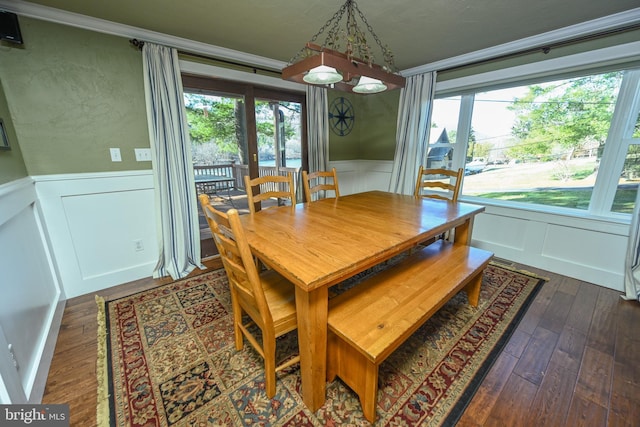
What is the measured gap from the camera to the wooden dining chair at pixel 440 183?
7.56 feet

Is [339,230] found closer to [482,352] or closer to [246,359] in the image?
[246,359]

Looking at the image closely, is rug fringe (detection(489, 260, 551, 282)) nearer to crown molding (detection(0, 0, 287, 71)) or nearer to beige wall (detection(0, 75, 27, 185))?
A: crown molding (detection(0, 0, 287, 71))

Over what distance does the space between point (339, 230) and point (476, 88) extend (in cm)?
→ 265

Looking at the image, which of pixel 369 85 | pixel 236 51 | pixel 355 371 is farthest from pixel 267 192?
pixel 236 51

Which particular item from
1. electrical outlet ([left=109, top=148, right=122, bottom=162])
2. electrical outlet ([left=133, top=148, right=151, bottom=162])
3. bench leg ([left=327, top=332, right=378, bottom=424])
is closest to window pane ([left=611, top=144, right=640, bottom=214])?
bench leg ([left=327, top=332, right=378, bottom=424])

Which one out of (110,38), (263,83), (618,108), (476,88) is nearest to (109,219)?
(110,38)

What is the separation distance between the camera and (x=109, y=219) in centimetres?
220

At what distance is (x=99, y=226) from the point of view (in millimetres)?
2162

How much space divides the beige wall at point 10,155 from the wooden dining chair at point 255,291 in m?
1.41

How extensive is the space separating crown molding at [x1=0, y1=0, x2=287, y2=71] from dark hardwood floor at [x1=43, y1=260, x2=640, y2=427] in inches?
85.2

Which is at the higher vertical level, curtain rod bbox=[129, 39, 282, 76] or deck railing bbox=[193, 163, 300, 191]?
curtain rod bbox=[129, 39, 282, 76]

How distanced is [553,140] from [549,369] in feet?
7.29

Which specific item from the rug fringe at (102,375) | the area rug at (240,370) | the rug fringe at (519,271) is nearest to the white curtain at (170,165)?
the area rug at (240,370)

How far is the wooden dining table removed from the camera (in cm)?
101
